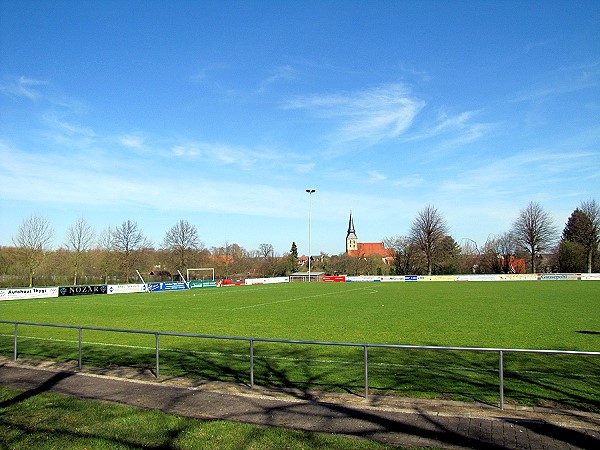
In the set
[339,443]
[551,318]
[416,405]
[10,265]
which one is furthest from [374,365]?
[10,265]

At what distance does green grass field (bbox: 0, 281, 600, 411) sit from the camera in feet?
31.7

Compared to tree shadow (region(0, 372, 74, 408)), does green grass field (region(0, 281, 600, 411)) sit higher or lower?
lower

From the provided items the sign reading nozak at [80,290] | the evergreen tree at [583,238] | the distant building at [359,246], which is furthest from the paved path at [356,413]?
the distant building at [359,246]

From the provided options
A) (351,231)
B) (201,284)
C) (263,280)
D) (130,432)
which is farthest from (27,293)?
(351,231)

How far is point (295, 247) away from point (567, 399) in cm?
11098

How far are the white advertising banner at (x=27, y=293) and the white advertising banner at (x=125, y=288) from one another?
6.42 metres

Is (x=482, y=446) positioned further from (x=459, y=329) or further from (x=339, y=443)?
(x=459, y=329)

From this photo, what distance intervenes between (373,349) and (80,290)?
42.8m

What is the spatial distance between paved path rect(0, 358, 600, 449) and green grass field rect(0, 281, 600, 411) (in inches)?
45.4

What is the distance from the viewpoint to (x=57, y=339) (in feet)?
56.0

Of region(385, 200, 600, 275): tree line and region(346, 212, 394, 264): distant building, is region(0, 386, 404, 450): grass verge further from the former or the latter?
region(346, 212, 394, 264): distant building

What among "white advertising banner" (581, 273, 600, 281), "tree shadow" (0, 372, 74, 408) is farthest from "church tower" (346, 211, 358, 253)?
"tree shadow" (0, 372, 74, 408)

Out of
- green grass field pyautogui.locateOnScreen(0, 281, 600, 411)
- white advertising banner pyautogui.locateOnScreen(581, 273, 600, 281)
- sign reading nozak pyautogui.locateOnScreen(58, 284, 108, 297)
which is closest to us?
green grass field pyautogui.locateOnScreen(0, 281, 600, 411)

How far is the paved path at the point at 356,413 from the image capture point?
6.18 meters
